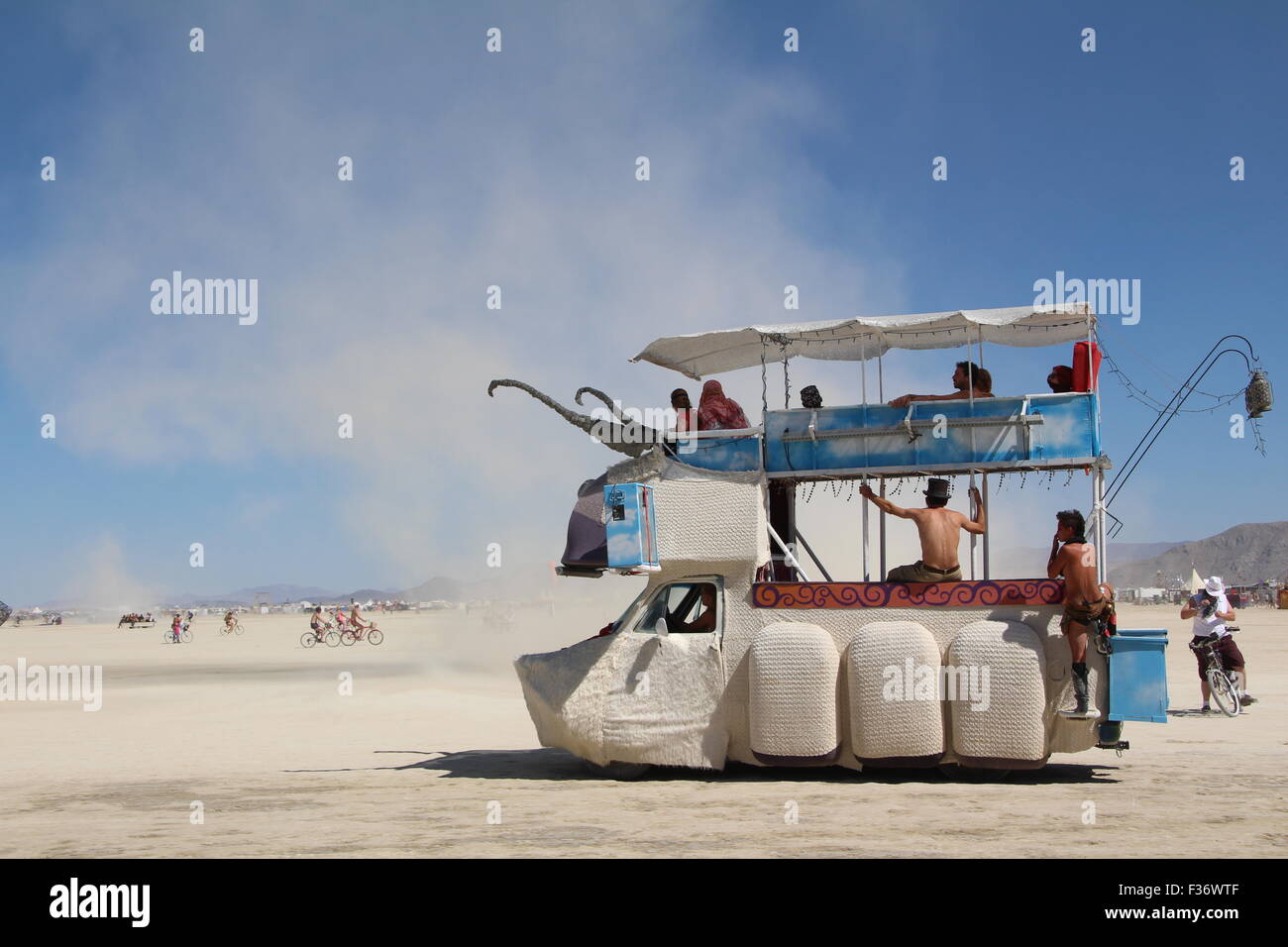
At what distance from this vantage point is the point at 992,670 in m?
10.2

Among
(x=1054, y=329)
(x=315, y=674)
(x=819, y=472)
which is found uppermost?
(x=1054, y=329)

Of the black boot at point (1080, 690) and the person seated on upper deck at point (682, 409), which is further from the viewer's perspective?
the person seated on upper deck at point (682, 409)

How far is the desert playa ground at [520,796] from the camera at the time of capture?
8.10 meters

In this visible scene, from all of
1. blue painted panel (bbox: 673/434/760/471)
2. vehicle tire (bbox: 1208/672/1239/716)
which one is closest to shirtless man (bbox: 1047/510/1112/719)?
blue painted panel (bbox: 673/434/760/471)

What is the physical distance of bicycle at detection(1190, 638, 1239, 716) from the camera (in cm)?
1661

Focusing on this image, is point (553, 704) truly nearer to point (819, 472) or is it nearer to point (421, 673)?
point (819, 472)

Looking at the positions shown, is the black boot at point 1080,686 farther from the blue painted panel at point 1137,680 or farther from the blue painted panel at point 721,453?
the blue painted panel at point 721,453

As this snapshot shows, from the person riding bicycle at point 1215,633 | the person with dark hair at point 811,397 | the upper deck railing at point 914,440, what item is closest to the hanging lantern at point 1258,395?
the upper deck railing at point 914,440

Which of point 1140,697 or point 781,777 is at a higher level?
point 1140,697

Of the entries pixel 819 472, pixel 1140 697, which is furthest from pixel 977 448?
pixel 1140 697

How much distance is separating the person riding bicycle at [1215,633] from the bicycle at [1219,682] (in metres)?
0.03

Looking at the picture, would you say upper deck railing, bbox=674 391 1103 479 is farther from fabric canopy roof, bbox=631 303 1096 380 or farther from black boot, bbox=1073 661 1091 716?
black boot, bbox=1073 661 1091 716

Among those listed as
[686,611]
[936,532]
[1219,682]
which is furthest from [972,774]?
[1219,682]
